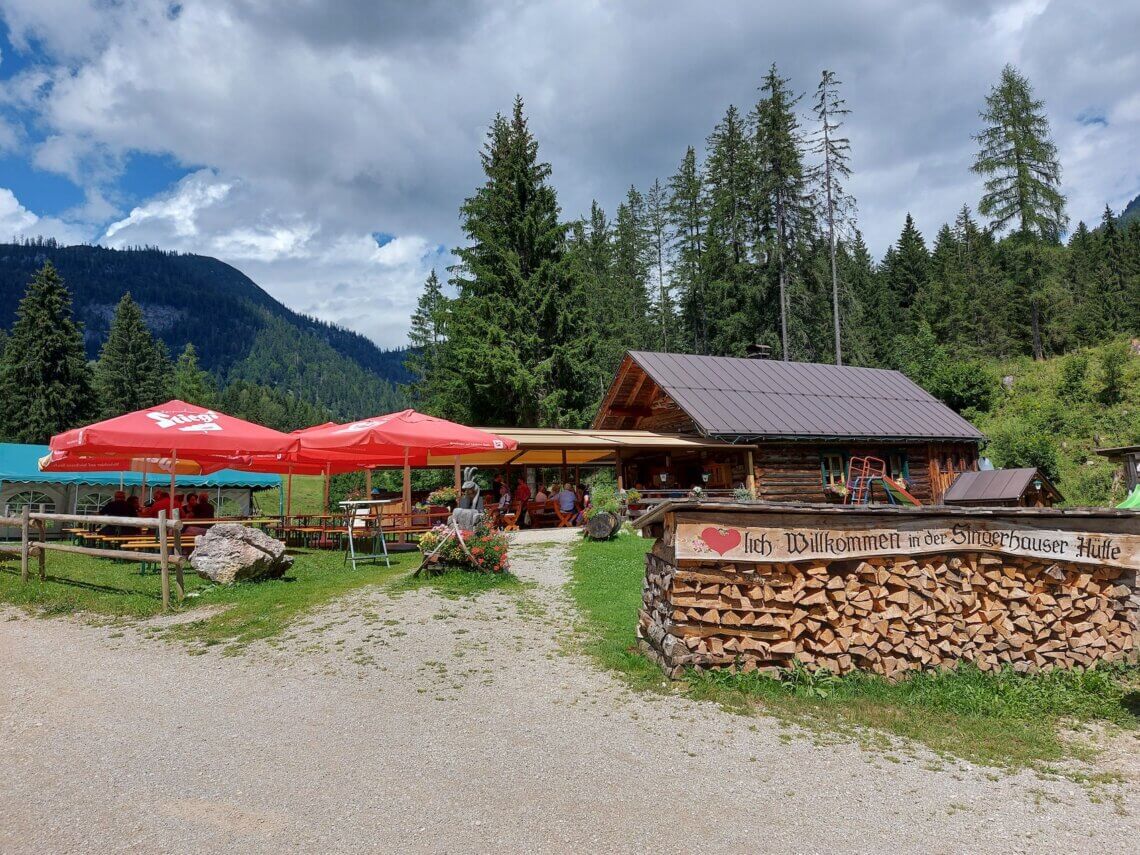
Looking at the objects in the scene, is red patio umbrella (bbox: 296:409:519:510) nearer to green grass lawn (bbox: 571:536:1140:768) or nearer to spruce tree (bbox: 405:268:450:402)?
green grass lawn (bbox: 571:536:1140:768)

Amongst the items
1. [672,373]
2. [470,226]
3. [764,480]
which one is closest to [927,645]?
[764,480]

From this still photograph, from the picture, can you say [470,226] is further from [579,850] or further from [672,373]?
[579,850]

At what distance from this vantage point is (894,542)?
5828mm

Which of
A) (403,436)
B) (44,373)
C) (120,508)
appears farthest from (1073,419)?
(44,373)

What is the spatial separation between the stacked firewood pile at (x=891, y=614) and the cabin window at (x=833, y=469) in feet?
49.1

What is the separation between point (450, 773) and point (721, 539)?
8.51ft

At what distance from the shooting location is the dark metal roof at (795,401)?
66.8ft

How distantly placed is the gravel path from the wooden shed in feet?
52.2

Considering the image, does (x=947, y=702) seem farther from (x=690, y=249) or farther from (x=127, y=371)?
(x=127, y=371)

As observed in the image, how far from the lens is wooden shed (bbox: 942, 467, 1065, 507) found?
18.5m

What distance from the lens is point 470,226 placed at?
29.4m

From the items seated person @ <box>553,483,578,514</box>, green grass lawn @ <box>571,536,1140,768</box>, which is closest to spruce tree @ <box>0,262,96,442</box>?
seated person @ <box>553,483,578,514</box>

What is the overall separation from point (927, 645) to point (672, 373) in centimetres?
1675

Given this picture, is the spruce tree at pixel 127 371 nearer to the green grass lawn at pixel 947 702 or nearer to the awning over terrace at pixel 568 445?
the awning over terrace at pixel 568 445
